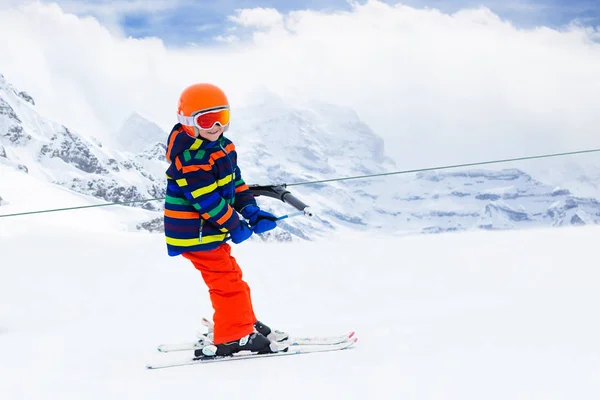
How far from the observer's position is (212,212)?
2482mm

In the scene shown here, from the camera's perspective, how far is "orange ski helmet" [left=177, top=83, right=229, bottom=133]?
2492mm

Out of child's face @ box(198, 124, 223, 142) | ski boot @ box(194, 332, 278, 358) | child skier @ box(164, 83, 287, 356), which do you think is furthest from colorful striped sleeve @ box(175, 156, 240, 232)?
ski boot @ box(194, 332, 278, 358)

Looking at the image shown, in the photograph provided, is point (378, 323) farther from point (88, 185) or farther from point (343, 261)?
point (88, 185)

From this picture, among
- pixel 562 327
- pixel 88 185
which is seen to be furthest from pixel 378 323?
pixel 88 185

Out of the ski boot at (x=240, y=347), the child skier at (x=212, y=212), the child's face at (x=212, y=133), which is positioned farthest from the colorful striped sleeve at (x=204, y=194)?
the ski boot at (x=240, y=347)

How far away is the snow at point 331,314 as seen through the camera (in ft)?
6.85

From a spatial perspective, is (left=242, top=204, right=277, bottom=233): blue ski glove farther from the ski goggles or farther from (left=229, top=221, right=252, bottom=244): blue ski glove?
the ski goggles

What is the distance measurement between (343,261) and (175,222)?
103 inches

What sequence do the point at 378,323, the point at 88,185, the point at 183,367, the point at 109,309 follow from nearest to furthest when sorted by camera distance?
1. the point at 183,367
2. the point at 378,323
3. the point at 109,309
4. the point at 88,185

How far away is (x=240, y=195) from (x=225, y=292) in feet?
1.36

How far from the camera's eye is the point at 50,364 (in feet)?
8.84

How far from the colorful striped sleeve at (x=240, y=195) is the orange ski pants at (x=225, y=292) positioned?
0.19 meters

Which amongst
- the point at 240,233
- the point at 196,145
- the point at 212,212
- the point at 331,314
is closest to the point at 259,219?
the point at 240,233

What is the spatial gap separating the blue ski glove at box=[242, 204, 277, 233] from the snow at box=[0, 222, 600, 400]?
20.3 inches
